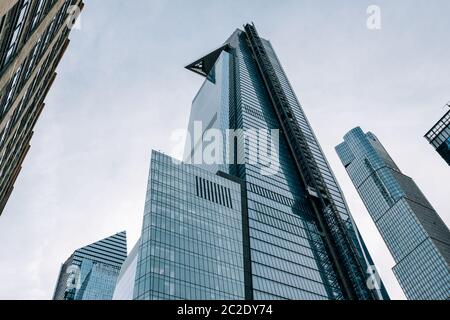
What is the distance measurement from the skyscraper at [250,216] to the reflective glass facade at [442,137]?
39.3 m

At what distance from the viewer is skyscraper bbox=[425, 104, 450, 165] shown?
12900 centimetres

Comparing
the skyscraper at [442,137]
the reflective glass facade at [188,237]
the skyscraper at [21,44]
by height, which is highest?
the skyscraper at [442,137]

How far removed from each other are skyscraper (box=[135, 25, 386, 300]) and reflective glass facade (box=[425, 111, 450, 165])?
39303mm

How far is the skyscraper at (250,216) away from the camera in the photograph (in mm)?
68312

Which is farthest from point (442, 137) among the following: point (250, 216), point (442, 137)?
point (250, 216)

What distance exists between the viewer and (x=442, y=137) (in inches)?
5153

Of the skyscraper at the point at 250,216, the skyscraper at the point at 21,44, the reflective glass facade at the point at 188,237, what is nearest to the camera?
the skyscraper at the point at 21,44

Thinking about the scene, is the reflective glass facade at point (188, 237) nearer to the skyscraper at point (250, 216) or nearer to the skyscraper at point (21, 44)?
the skyscraper at point (250, 216)

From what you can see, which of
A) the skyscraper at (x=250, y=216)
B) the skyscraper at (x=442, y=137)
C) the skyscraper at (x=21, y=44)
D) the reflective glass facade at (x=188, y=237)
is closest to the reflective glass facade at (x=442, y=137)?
the skyscraper at (x=442, y=137)

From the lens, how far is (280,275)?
81500mm

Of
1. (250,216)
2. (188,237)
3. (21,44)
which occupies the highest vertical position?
(250,216)

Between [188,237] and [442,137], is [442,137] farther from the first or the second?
[188,237]

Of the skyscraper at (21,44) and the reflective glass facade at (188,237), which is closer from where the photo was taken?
the skyscraper at (21,44)
